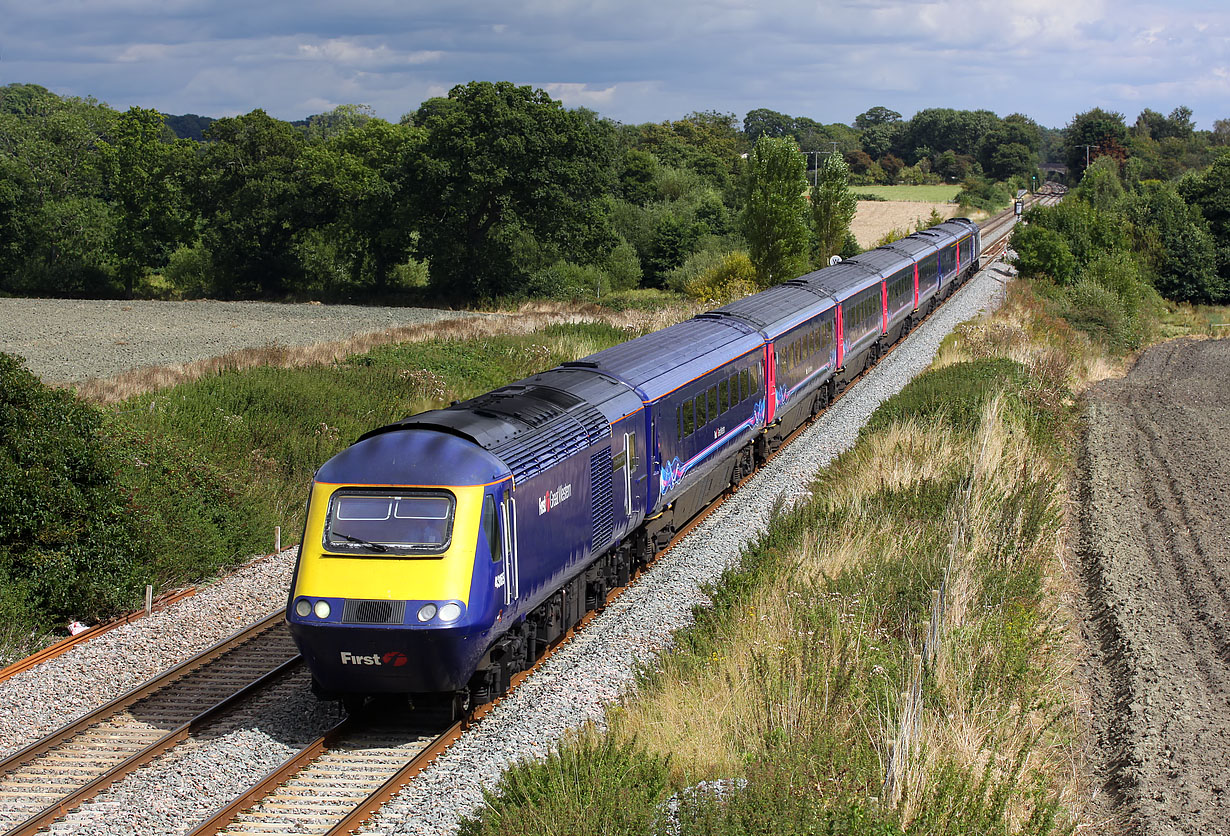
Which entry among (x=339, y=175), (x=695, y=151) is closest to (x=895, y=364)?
(x=339, y=175)

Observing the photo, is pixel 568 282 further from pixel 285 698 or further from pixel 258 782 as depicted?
pixel 258 782

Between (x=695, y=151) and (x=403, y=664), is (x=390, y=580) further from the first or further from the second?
(x=695, y=151)

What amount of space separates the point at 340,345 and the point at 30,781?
74.7 feet

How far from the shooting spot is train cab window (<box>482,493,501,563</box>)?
10008mm

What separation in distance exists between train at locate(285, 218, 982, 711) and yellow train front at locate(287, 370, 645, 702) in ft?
0.05

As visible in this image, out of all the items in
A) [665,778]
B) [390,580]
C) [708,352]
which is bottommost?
[665,778]

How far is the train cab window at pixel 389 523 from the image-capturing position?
9.80m

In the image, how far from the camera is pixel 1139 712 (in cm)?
1110

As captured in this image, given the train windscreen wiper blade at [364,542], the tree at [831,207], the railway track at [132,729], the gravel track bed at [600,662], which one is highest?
the tree at [831,207]

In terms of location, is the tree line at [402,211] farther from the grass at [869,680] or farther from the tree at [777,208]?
the grass at [869,680]

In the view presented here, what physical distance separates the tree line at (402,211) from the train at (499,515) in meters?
29.4

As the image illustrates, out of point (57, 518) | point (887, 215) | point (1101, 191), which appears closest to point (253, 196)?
point (57, 518)

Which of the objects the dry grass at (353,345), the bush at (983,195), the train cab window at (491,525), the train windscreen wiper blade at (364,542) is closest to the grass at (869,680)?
the train cab window at (491,525)

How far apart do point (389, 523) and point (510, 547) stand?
48.9 inches
